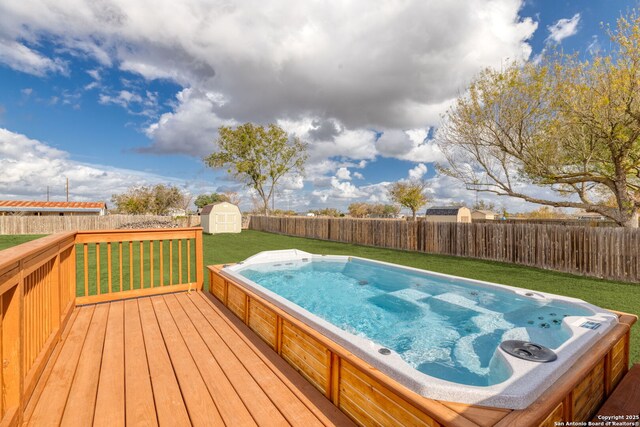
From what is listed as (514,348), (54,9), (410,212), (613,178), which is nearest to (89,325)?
(514,348)

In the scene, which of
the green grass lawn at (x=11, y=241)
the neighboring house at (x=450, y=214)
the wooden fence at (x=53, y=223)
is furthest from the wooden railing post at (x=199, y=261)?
the neighboring house at (x=450, y=214)

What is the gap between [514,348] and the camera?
191cm

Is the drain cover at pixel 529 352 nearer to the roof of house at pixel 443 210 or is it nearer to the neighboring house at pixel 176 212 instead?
the roof of house at pixel 443 210

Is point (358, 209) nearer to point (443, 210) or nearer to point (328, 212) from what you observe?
point (328, 212)

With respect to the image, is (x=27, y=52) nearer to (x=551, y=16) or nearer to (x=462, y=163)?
(x=462, y=163)

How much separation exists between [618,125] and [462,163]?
3587mm

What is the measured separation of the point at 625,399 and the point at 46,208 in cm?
3510

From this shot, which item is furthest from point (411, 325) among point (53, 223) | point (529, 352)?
point (53, 223)

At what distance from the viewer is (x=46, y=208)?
25766 mm

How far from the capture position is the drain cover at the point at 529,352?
5.70 ft

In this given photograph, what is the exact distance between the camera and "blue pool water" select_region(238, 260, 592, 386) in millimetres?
2816

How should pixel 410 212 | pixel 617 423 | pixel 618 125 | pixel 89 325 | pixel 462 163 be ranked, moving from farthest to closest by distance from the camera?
pixel 410 212
pixel 462 163
pixel 618 125
pixel 89 325
pixel 617 423

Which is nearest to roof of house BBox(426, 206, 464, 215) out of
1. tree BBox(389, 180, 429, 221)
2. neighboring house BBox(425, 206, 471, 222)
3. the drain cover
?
neighboring house BBox(425, 206, 471, 222)

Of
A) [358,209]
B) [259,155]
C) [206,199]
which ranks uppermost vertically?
[259,155]
